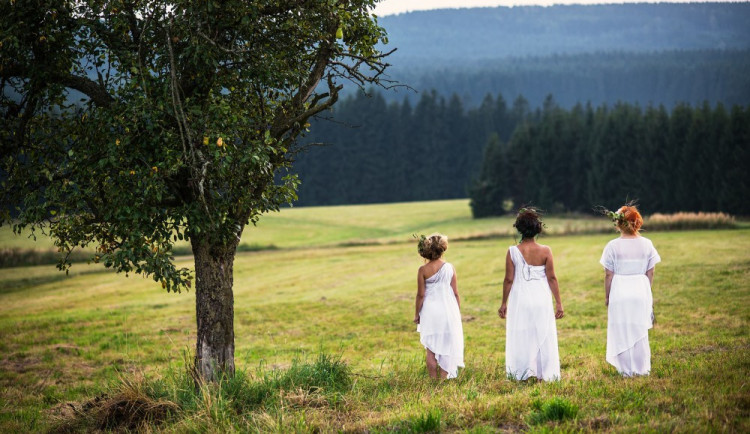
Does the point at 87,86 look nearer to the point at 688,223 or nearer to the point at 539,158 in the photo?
the point at 688,223

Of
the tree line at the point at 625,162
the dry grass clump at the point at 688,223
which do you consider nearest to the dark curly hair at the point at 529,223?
the dry grass clump at the point at 688,223

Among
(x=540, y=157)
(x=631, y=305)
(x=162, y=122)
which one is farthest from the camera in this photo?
(x=540, y=157)

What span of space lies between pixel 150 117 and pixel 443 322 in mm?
4912

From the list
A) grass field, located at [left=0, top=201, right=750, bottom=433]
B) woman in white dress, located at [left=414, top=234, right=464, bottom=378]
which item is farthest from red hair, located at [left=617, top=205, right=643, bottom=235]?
woman in white dress, located at [left=414, top=234, right=464, bottom=378]

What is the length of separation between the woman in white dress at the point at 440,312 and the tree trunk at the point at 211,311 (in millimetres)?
2964

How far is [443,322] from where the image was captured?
9031mm

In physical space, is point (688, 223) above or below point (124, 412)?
above

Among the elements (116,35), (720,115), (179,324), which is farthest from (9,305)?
(720,115)

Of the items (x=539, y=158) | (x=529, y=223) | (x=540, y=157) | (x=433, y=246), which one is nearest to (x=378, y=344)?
(x=433, y=246)

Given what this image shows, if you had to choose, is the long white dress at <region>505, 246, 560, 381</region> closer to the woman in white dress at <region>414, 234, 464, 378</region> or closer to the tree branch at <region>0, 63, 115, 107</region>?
the woman in white dress at <region>414, 234, 464, 378</region>

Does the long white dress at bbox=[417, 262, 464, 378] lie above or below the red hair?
below

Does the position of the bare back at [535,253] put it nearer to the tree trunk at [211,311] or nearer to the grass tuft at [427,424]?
the grass tuft at [427,424]

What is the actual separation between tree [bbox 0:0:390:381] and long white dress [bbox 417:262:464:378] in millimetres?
2719

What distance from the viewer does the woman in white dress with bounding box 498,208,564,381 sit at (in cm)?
863
